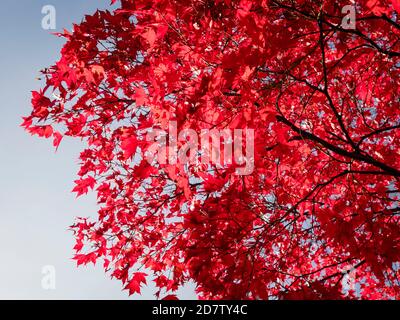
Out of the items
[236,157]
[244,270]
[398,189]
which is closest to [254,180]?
[236,157]

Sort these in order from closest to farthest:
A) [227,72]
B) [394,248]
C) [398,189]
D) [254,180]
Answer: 1. [227,72]
2. [394,248]
3. [254,180]
4. [398,189]

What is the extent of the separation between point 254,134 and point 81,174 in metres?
3.42

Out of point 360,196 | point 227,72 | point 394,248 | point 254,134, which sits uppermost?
point 227,72

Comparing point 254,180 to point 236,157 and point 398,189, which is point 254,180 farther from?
point 398,189

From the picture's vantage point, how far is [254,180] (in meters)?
3.94

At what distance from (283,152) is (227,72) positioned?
1347 millimetres

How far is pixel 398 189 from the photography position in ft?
14.6

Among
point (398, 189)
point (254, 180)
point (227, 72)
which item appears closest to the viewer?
point (227, 72)

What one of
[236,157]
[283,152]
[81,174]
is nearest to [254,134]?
[236,157]

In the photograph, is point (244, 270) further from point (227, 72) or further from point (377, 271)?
point (227, 72)

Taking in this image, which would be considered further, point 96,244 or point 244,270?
point 96,244

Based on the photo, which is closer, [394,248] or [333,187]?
[394,248]
